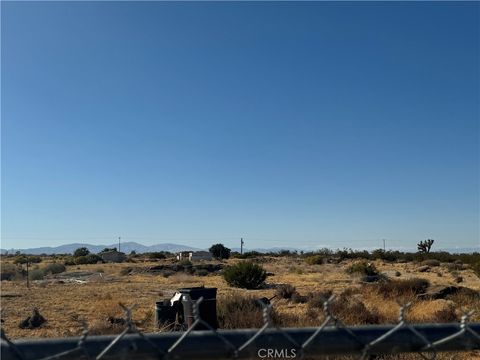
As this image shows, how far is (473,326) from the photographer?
3318 mm

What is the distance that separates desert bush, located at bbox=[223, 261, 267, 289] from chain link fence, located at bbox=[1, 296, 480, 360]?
2805 centimetres

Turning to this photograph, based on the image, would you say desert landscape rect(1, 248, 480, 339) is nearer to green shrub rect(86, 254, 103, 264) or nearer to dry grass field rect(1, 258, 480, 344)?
dry grass field rect(1, 258, 480, 344)

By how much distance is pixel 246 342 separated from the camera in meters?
2.92

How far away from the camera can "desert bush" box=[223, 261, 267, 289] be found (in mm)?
31031

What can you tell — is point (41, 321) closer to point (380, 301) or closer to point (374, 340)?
point (380, 301)

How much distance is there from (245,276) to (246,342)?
28.5 m

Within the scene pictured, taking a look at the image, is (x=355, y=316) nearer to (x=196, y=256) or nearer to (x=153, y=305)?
(x=153, y=305)

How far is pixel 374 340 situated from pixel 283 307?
1798cm

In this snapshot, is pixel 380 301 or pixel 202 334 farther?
pixel 380 301

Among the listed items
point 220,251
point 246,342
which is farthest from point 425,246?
point 246,342

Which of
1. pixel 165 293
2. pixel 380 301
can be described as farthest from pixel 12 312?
pixel 380 301

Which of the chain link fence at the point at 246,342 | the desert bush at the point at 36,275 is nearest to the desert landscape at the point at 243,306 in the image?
the chain link fence at the point at 246,342

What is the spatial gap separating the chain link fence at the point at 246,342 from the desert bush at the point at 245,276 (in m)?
28.1

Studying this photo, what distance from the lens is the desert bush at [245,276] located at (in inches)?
1222
